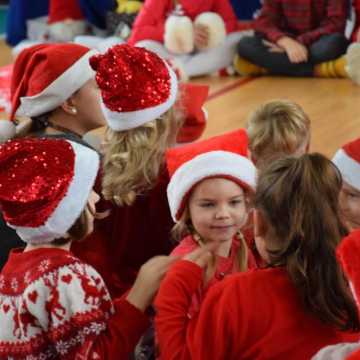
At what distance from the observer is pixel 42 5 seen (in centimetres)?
639

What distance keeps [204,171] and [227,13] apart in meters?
3.80

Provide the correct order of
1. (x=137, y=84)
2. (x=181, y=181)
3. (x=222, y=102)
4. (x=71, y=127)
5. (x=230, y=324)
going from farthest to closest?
(x=222, y=102), (x=71, y=127), (x=137, y=84), (x=181, y=181), (x=230, y=324)

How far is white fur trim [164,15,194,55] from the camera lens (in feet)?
17.1

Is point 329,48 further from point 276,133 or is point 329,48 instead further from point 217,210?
point 217,210

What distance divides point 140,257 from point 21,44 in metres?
4.39

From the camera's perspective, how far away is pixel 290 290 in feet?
4.44

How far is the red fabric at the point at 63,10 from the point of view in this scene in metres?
6.08

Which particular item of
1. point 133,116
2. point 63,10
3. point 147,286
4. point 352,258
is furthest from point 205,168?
point 63,10

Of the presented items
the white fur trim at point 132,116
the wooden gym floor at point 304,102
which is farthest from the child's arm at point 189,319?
the wooden gym floor at point 304,102

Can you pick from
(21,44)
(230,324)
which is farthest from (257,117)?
(21,44)

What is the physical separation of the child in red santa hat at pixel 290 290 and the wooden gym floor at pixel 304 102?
2.24 m

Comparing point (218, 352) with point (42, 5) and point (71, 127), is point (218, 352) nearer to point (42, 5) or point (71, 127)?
point (71, 127)

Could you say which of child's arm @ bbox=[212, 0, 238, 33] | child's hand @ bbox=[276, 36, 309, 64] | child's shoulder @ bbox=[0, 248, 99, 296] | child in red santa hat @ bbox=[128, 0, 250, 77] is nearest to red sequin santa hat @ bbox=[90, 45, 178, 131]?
child's shoulder @ bbox=[0, 248, 99, 296]

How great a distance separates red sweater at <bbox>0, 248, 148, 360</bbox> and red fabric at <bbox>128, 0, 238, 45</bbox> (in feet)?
13.3
